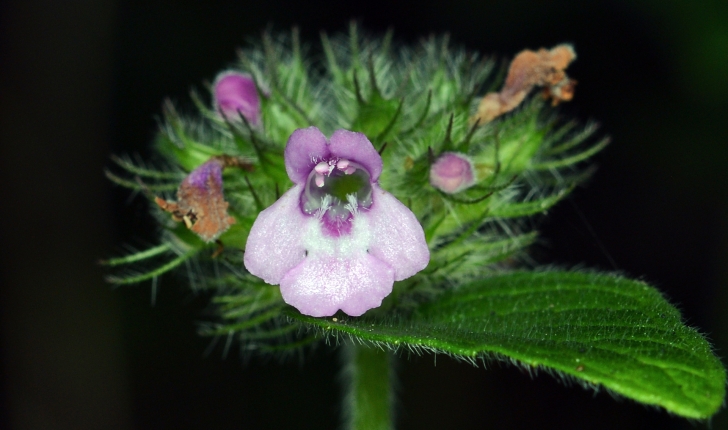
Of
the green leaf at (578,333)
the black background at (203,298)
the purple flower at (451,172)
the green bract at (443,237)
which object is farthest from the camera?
the black background at (203,298)

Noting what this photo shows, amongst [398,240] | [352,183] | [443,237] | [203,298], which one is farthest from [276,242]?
[203,298]

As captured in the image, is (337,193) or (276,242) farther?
(337,193)

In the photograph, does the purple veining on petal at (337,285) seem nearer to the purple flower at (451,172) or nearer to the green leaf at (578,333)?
the green leaf at (578,333)

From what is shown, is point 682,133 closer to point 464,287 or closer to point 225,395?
point 464,287

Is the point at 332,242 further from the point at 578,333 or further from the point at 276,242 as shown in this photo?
the point at 578,333

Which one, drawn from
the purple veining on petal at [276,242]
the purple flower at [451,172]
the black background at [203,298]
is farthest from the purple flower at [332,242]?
the black background at [203,298]
